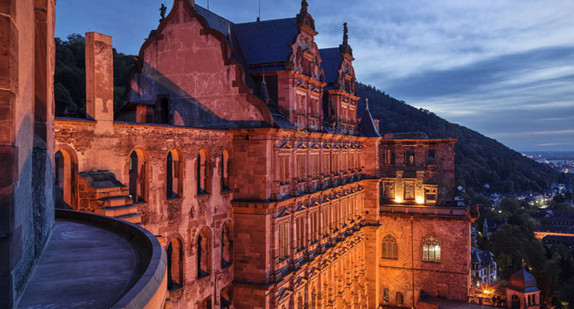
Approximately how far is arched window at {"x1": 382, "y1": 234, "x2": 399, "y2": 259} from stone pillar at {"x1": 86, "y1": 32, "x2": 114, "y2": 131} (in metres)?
40.4

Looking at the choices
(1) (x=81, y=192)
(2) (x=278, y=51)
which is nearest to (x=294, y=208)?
(2) (x=278, y=51)

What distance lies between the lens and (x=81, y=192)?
1595cm

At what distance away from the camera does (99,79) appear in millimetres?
16969

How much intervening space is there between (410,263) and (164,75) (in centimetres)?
3502

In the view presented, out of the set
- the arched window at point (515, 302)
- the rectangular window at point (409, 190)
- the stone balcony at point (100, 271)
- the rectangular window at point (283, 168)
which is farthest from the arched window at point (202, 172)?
the arched window at point (515, 302)

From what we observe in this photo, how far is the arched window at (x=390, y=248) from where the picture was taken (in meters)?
51.7

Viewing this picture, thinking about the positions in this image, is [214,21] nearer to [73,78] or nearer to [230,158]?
[230,158]

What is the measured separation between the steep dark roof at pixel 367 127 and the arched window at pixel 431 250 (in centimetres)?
1312

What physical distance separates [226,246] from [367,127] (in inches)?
1052

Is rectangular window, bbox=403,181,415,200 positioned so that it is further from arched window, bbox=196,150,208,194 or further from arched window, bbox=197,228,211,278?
arched window, bbox=196,150,208,194

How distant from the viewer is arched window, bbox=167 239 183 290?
2136 cm

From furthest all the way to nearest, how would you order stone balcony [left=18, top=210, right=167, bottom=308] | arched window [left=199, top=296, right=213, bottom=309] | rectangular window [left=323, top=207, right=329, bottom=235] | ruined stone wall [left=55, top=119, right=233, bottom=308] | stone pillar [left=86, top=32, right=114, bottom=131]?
rectangular window [left=323, top=207, right=329, bottom=235], arched window [left=199, top=296, right=213, bottom=309], ruined stone wall [left=55, top=119, right=233, bottom=308], stone pillar [left=86, top=32, right=114, bottom=131], stone balcony [left=18, top=210, right=167, bottom=308]

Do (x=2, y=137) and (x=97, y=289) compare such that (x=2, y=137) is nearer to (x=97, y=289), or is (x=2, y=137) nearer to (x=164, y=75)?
(x=97, y=289)

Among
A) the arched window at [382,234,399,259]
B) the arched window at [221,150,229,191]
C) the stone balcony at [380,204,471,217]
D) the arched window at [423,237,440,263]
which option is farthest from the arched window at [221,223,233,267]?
the arched window at [423,237,440,263]
